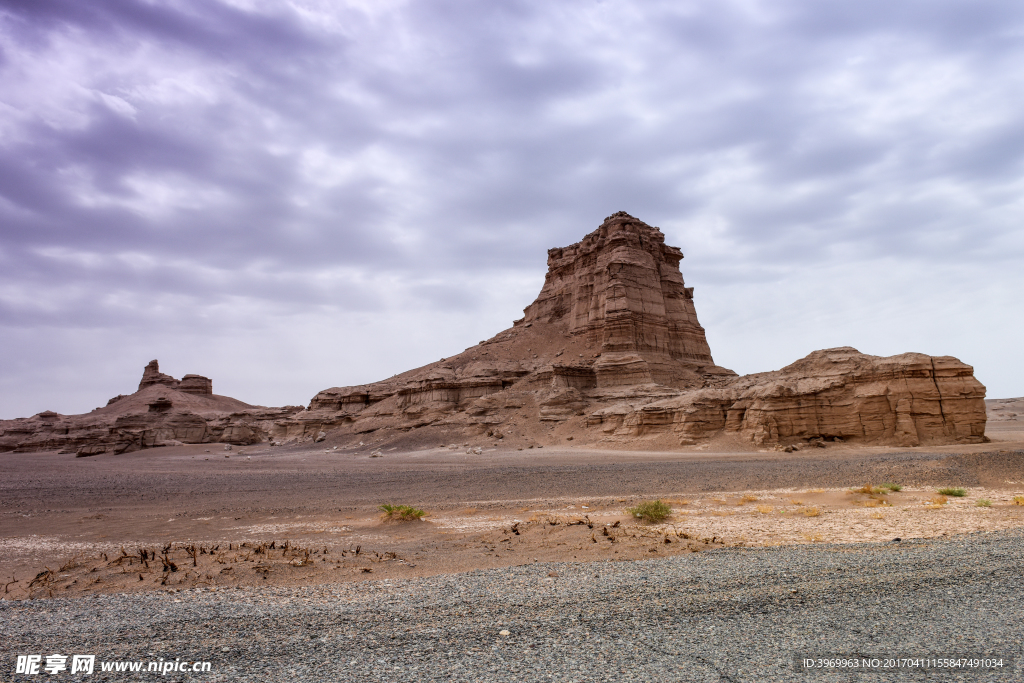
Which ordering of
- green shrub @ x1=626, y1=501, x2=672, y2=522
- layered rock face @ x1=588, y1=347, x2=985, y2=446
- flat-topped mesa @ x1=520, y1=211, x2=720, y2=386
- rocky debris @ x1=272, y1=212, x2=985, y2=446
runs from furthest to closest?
flat-topped mesa @ x1=520, y1=211, x2=720, y2=386 < rocky debris @ x1=272, y1=212, x2=985, y2=446 < layered rock face @ x1=588, y1=347, x2=985, y2=446 < green shrub @ x1=626, y1=501, x2=672, y2=522

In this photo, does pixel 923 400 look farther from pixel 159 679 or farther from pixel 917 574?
pixel 159 679

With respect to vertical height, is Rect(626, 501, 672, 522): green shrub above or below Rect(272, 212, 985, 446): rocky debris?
below

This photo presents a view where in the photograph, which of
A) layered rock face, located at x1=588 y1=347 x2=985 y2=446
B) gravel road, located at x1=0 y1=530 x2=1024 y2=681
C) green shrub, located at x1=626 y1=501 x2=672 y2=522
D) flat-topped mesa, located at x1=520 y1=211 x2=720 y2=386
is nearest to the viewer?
gravel road, located at x1=0 y1=530 x2=1024 y2=681

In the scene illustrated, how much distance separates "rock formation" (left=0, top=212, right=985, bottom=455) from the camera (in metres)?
36.2

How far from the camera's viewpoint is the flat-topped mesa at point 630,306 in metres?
64.8

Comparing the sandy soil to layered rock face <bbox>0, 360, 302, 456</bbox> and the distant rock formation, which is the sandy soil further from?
the distant rock formation

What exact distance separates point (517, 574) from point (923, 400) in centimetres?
3911

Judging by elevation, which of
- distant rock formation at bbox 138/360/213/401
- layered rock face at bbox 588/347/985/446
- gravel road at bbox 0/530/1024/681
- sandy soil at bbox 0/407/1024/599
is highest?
distant rock formation at bbox 138/360/213/401

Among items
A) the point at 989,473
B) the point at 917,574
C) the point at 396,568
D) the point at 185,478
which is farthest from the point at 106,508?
the point at 989,473

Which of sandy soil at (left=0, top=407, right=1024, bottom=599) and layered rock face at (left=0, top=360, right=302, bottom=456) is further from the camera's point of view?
layered rock face at (left=0, top=360, right=302, bottom=456)

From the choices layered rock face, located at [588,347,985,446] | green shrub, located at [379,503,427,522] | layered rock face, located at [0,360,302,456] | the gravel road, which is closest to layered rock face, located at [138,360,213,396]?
layered rock face, located at [0,360,302,456]

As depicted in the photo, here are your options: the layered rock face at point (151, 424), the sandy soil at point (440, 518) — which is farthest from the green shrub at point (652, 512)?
the layered rock face at point (151, 424)

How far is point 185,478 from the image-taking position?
88.8 feet

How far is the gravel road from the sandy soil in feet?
4.99
